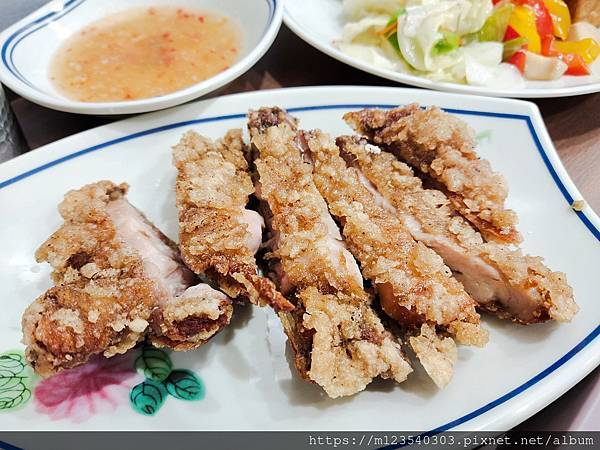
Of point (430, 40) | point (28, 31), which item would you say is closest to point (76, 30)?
point (28, 31)

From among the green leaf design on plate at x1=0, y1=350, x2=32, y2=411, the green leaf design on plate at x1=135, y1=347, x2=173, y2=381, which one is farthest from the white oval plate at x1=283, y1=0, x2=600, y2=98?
the green leaf design on plate at x1=0, y1=350, x2=32, y2=411

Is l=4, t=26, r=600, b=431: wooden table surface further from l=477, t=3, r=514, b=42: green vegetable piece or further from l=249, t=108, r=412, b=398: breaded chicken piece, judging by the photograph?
l=249, t=108, r=412, b=398: breaded chicken piece

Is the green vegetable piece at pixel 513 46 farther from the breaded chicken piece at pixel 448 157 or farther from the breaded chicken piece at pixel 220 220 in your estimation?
the breaded chicken piece at pixel 220 220

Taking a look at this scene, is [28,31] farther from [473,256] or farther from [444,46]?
[473,256]

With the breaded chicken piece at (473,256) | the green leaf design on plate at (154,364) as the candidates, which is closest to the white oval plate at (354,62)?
the breaded chicken piece at (473,256)

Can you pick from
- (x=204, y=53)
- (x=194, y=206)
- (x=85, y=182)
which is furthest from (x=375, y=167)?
(x=204, y=53)

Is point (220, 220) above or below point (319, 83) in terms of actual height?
above

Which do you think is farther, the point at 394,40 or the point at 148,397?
the point at 394,40
